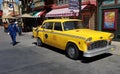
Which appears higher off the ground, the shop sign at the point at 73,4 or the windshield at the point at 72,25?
the shop sign at the point at 73,4

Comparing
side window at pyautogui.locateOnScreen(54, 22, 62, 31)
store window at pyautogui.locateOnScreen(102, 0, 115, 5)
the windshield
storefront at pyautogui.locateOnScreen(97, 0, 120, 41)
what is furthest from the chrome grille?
store window at pyautogui.locateOnScreen(102, 0, 115, 5)

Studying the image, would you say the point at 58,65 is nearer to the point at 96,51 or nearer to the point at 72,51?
the point at 72,51

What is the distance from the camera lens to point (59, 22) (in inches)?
382

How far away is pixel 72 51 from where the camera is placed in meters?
8.62

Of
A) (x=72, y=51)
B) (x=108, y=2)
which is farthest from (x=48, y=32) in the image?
(x=108, y=2)

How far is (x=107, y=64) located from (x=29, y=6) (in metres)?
25.5

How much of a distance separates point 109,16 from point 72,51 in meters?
7.07

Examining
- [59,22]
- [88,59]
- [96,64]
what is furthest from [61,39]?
[96,64]

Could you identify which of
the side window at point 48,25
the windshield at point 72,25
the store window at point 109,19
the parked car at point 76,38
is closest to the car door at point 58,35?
the parked car at point 76,38

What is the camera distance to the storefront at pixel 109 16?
13930 millimetres

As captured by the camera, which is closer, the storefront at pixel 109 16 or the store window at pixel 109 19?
the storefront at pixel 109 16

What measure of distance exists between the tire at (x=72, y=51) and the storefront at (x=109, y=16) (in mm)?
6416

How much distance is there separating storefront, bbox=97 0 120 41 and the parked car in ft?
16.3

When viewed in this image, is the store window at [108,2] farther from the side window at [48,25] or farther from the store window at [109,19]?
the side window at [48,25]
